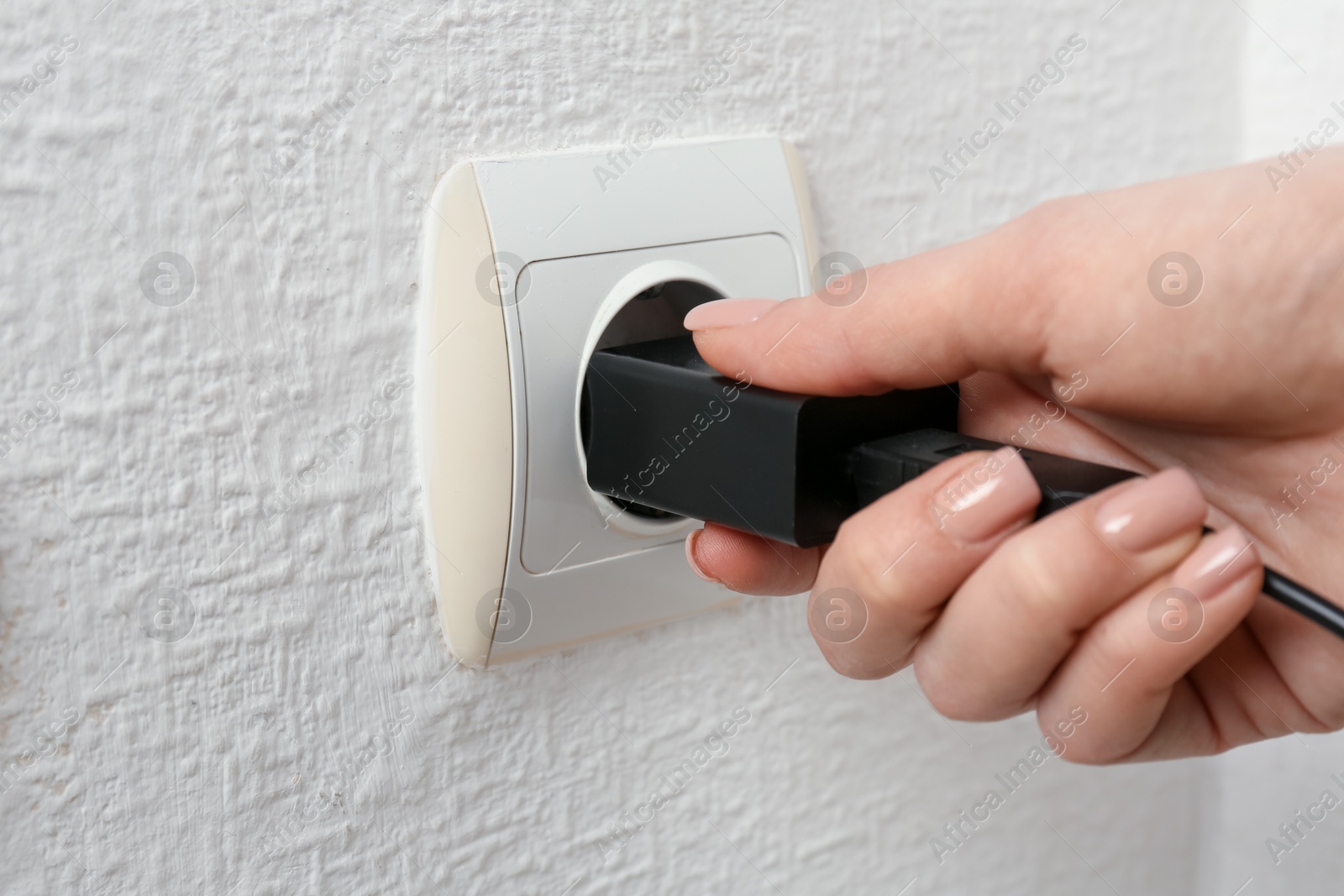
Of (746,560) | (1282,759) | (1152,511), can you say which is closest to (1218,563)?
(1152,511)

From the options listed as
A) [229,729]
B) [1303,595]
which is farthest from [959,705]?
[229,729]

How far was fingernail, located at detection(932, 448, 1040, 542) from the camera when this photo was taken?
9.1 inches

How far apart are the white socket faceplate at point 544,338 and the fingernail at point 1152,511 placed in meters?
0.15

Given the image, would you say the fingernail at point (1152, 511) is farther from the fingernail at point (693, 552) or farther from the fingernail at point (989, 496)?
the fingernail at point (693, 552)

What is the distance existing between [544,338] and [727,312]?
6 cm

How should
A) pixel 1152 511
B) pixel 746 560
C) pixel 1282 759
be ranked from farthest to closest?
pixel 1282 759, pixel 746 560, pixel 1152 511

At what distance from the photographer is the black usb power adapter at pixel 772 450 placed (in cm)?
24

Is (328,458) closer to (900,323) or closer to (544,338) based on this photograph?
(544,338)

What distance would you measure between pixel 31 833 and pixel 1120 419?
0.37 meters

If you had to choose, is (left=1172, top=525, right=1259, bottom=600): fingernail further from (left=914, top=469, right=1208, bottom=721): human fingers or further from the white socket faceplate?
the white socket faceplate

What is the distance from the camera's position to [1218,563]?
0.72 feet

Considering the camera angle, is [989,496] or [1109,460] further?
[1109,460]

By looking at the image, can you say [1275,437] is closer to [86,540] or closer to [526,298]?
[526,298]

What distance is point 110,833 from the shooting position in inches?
10.7
